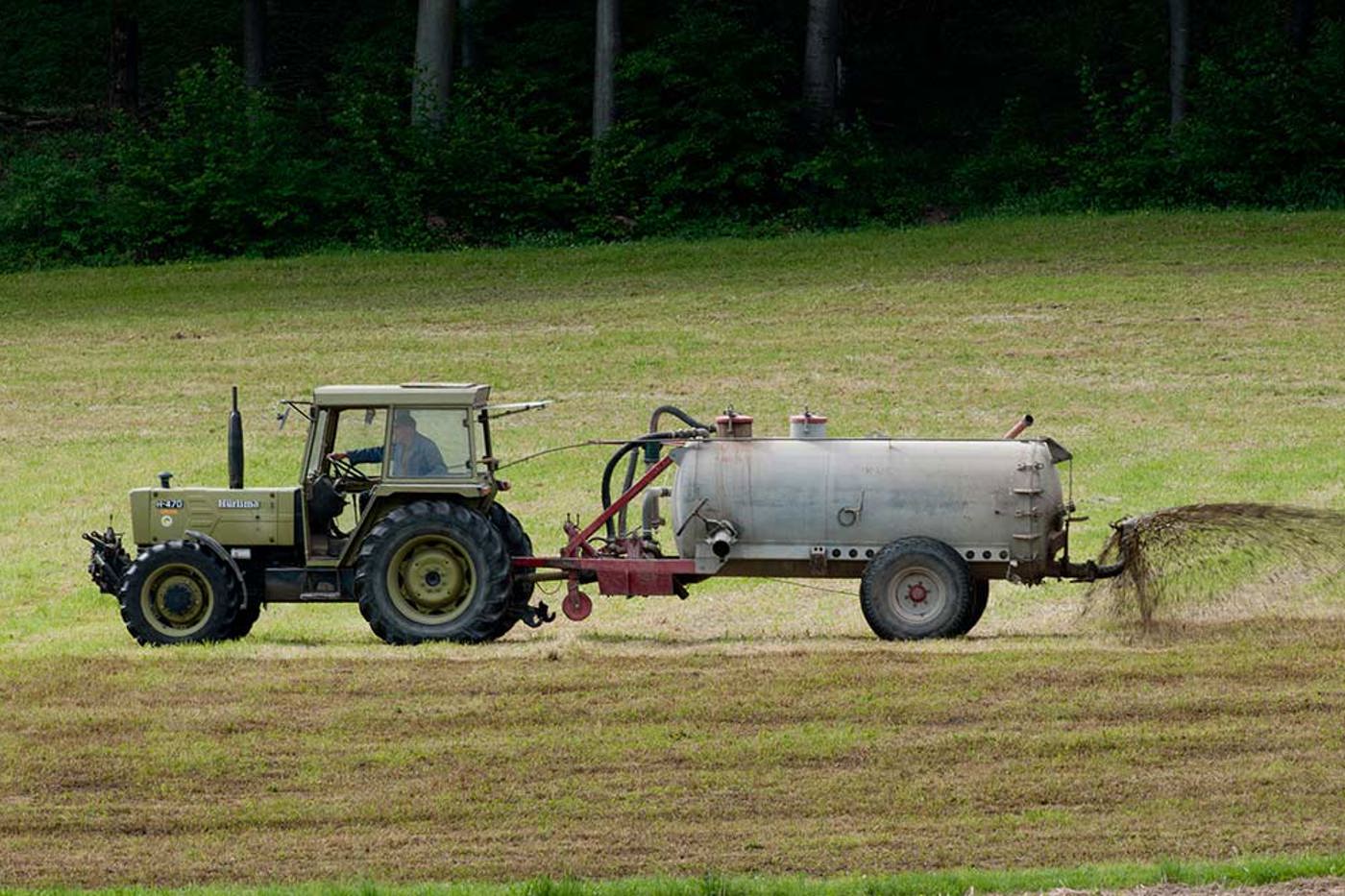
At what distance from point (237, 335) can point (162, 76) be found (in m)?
19.1

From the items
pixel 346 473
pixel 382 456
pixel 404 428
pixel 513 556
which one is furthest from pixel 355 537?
pixel 513 556

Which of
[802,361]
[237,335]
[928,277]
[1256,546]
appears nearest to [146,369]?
[237,335]

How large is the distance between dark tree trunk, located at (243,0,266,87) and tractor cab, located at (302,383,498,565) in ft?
107

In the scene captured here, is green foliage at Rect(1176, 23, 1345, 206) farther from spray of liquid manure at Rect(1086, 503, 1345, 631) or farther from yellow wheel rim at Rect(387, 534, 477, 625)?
yellow wheel rim at Rect(387, 534, 477, 625)

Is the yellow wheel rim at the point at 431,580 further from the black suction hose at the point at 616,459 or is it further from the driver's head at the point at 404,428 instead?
the black suction hose at the point at 616,459

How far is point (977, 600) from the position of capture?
16891 mm

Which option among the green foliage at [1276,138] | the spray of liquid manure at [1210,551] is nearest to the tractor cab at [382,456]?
the spray of liquid manure at [1210,551]

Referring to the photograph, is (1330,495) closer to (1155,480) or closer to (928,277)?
(1155,480)

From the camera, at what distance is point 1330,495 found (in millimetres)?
21484

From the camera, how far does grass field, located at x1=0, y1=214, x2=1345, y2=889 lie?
38.2 feet

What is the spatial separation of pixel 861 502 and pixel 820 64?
96.4 ft

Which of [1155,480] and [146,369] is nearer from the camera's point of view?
[1155,480]

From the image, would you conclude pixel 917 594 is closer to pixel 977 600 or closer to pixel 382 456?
pixel 977 600

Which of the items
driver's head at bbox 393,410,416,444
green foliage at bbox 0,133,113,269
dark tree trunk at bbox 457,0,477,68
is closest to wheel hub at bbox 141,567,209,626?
driver's head at bbox 393,410,416,444
